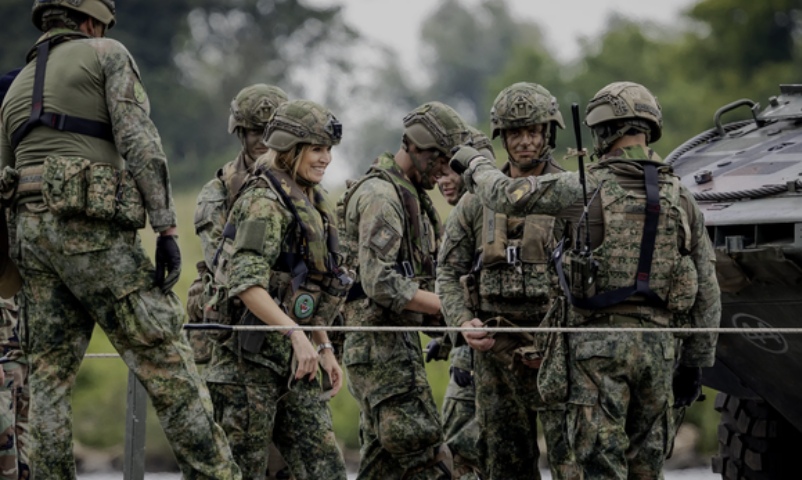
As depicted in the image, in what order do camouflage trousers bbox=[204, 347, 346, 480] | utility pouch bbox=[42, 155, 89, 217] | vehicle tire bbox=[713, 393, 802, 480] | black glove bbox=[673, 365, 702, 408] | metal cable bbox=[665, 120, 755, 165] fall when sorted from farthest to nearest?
metal cable bbox=[665, 120, 755, 165]
vehicle tire bbox=[713, 393, 802, 480]
black glove bbox=[673, 365, 702, 408]
camouflage trousers bbox=[204, 347, 346, 480]
utility pouch bbox=[42, 155, 89, 217]

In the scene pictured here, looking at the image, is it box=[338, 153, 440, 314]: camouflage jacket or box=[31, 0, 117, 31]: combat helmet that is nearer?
box=[31, 0, 117, 31]: combat helmet

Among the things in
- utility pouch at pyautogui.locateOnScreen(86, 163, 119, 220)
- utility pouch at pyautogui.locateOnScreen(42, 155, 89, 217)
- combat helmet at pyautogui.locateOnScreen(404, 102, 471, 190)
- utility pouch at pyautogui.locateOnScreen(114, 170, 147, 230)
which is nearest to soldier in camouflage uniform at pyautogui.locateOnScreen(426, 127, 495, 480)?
combat helmet at pyautogui.locateOnScreen(404, 102, 471, 190)

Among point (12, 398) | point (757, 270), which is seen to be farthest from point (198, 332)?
point (757, 270)

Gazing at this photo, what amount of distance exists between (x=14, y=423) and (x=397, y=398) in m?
2.13

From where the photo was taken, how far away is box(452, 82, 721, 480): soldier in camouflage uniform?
531 cm

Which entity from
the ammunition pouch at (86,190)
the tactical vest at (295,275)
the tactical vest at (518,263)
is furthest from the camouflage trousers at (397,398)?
the ammunition pouch at (86,190)

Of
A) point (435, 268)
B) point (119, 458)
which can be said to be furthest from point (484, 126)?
point (435, 268)

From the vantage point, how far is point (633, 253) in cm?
535

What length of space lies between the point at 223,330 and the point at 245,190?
2.21ft

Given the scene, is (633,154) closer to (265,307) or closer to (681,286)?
(681,286)

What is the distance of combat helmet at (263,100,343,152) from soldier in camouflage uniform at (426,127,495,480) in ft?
3.82

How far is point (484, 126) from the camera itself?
2220 centimetres

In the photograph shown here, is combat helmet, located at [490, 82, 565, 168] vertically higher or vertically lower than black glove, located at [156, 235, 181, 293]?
higher

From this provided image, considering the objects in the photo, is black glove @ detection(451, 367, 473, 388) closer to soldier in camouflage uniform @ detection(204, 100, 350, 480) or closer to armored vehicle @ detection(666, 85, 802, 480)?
soldier in camouflage uniform @ detection(204, 100, 350, 480)
